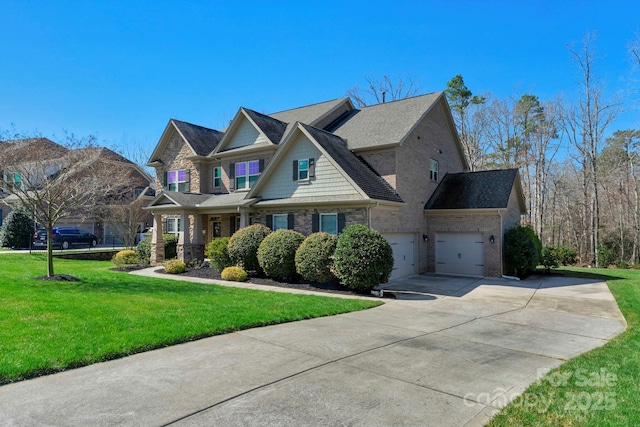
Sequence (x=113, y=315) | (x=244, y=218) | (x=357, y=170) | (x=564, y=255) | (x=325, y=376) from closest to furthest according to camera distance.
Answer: (x=325, y=376) → (x=113, y=315) → (x=357, y=170) → (x=244, y=218) → (x=564, y=255)

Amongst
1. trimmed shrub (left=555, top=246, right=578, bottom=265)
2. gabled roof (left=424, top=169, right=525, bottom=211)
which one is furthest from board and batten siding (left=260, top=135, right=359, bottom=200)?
trimmed shrub (left=555, top=246, right=578, bottom=265)

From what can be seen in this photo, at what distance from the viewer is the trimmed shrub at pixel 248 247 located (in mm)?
15664

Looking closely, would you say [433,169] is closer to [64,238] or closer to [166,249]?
[166,249]

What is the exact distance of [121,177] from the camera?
74.4ft

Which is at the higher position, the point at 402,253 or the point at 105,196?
the point at 105,196

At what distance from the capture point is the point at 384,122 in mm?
18656

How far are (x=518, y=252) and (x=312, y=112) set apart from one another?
43.8 feet

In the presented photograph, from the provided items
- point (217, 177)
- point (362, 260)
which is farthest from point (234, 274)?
point (217, 177)

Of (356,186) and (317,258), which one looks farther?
(356,186)

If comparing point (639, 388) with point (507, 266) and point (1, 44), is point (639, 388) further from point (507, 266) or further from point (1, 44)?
point (1, 44)

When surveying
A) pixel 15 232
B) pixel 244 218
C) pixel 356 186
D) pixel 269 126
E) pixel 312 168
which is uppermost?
pixel 269 126

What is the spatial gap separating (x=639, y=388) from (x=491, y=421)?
7.38 feet

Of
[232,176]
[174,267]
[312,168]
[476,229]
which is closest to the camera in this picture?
[312,168]

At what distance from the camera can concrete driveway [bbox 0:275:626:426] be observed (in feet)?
13.0
